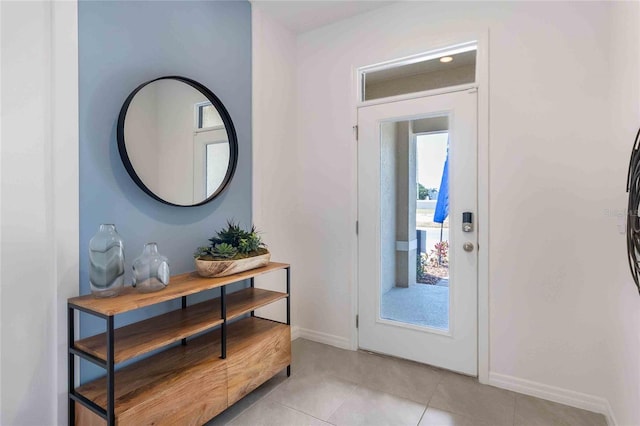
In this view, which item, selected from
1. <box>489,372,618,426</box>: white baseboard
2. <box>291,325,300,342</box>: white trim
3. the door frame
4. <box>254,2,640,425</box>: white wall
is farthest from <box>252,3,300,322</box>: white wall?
<box>489,372,618,426</box>: white baseboard

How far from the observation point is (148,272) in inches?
62.7

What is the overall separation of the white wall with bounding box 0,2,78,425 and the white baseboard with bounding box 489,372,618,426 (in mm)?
2413

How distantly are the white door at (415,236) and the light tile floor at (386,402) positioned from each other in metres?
0.20

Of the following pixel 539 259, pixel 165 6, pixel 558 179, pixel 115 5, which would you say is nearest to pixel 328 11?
pixel 165 6

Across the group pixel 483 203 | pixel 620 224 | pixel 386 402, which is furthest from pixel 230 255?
pixel 620 224

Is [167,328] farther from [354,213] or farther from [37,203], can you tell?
[354,213]

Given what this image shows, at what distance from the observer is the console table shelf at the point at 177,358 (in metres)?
1.41

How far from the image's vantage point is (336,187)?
110 inches

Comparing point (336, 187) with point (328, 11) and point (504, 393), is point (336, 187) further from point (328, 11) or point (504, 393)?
point (504, 393)

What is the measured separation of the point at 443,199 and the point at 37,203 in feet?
7.52

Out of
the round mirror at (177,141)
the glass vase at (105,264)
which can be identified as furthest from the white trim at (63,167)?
the round mirror at (177,141)

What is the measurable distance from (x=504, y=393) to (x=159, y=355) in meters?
2.06

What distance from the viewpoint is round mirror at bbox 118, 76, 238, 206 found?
180 centimetres

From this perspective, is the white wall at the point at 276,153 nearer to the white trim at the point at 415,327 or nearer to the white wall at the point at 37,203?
the white trim at the point at 415,327
